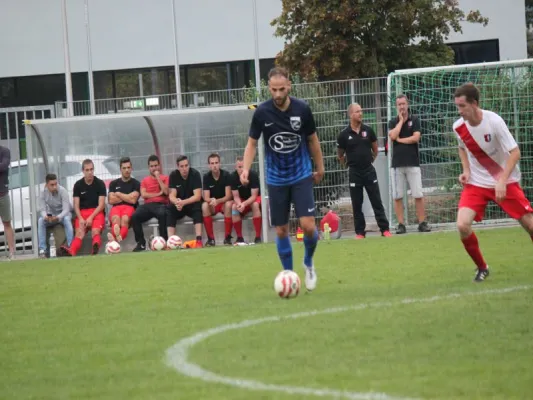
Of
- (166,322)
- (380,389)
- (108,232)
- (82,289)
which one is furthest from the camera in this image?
(108,232)

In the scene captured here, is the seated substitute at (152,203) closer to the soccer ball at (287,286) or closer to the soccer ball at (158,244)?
the soccer ball at (158,244)

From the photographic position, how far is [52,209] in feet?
67.1

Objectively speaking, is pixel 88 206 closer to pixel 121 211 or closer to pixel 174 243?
pixel 121 211

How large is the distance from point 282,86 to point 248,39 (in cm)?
2826

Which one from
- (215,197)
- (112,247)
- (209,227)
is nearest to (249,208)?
(215,197)

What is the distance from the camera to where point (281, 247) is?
10.9 m

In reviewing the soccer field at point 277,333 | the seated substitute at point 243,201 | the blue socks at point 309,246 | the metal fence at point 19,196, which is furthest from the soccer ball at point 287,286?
the metal fence at point 19,196

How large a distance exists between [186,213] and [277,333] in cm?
1221

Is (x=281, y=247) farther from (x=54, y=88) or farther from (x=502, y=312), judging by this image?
(x=54, y=88)

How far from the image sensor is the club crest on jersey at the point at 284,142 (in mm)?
10734

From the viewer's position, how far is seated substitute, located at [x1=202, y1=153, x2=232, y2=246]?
2003cm

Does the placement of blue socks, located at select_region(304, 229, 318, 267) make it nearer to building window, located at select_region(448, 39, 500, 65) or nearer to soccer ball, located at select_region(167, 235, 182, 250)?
soccer ball, located at select_region(167, 235, 182, 250)

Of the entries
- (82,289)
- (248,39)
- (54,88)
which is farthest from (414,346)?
(54,88)

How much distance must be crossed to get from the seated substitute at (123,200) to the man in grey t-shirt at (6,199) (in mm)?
1795
